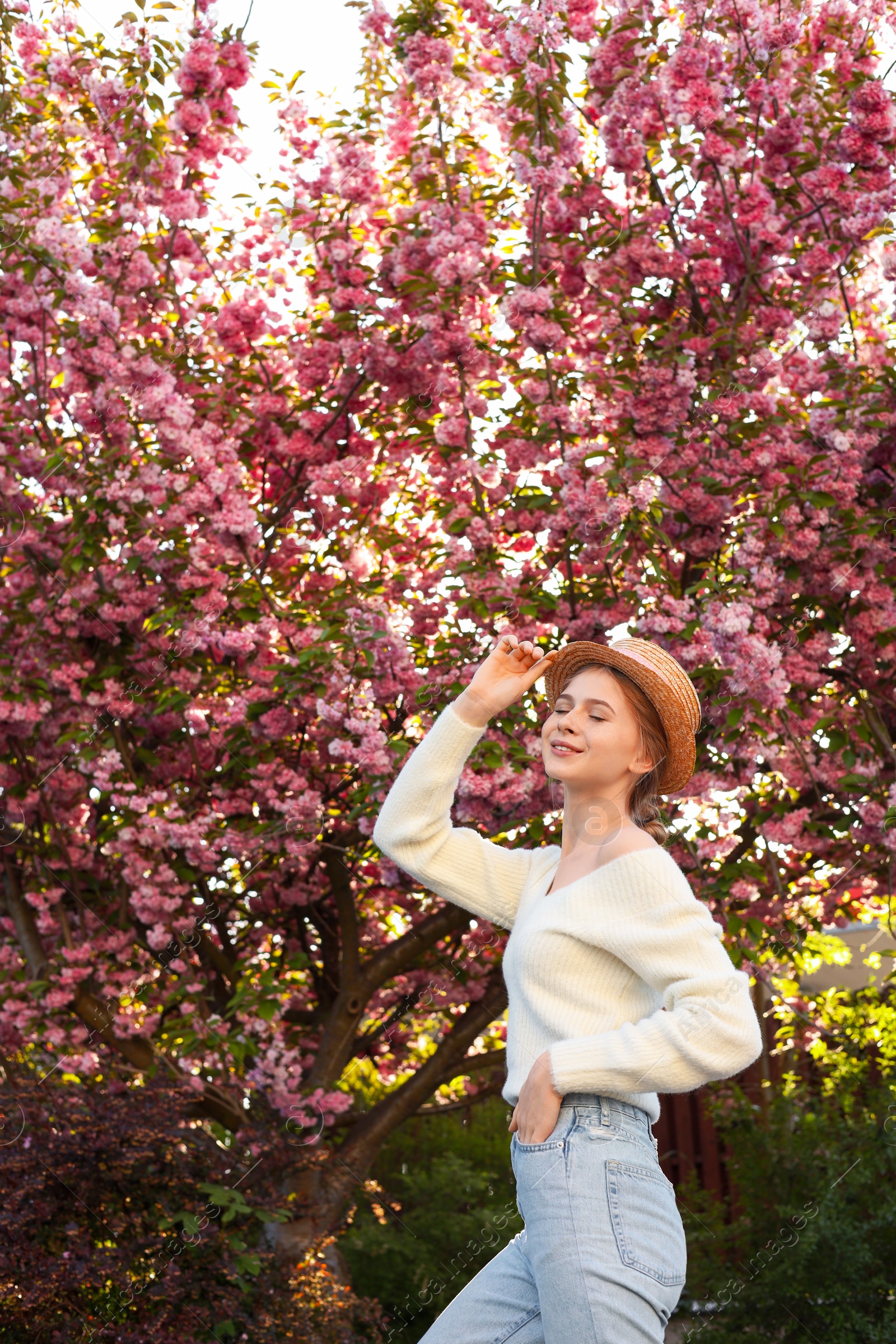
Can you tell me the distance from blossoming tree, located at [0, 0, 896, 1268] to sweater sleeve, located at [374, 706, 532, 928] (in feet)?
5.24

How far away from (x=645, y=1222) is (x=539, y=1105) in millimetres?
195

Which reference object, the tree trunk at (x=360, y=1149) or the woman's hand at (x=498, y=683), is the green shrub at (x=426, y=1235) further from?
the woman's hand at (x=498, y=683)

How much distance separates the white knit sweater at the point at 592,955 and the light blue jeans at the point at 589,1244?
6cm

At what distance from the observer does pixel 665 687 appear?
6.27ft

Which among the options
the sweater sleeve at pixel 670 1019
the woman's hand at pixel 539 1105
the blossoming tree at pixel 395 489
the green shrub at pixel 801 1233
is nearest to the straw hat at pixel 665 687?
the sweater sleeve at pixel 670 1019

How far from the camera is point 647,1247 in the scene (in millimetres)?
1607

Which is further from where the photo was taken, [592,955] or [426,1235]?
[426,1235]

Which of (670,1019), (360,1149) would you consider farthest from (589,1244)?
(360,1149)

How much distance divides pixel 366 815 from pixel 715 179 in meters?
2.52

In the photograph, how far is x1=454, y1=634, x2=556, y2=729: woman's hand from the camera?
1921 millimetres

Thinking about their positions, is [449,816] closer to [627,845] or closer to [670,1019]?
[627,845]

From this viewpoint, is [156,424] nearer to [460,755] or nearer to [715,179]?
[715,179]

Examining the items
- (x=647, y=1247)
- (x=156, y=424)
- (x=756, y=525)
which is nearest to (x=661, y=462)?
(x=756, y=525)

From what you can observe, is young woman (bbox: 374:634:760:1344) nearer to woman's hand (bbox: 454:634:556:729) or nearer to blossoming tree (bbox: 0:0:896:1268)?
woman's hand (bbox: 454:634:556:729)
